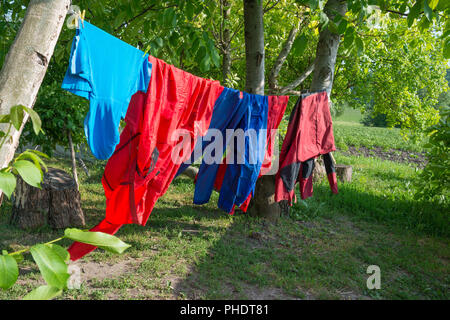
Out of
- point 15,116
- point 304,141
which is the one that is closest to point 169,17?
point 304,141

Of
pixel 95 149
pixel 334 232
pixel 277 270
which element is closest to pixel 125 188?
pixel 95 149

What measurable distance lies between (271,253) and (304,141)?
1.23 meters

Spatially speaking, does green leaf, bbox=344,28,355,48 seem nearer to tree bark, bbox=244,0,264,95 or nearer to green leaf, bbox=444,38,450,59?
green leaf, bbox=444,38,450,59

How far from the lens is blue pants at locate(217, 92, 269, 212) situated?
346 centimetres

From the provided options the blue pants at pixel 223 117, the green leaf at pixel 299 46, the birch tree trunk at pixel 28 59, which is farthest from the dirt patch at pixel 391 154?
the birch tree trunk at pixel 28 59

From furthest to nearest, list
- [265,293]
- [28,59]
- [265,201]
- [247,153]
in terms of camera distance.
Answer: [265,201] → [247,153] → [265,293] → [28,59]

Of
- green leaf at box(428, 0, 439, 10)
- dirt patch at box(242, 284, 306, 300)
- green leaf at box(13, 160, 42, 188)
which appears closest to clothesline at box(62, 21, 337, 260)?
dirt patch at box(242, 284, 306, 300)

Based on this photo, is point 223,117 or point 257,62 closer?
point 223,117

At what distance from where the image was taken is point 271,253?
3924 millimetres

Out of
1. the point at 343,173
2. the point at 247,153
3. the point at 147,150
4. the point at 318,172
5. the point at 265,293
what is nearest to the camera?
the point at 147,150

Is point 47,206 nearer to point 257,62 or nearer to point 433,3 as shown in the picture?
point 257,62

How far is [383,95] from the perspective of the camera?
9.68m
